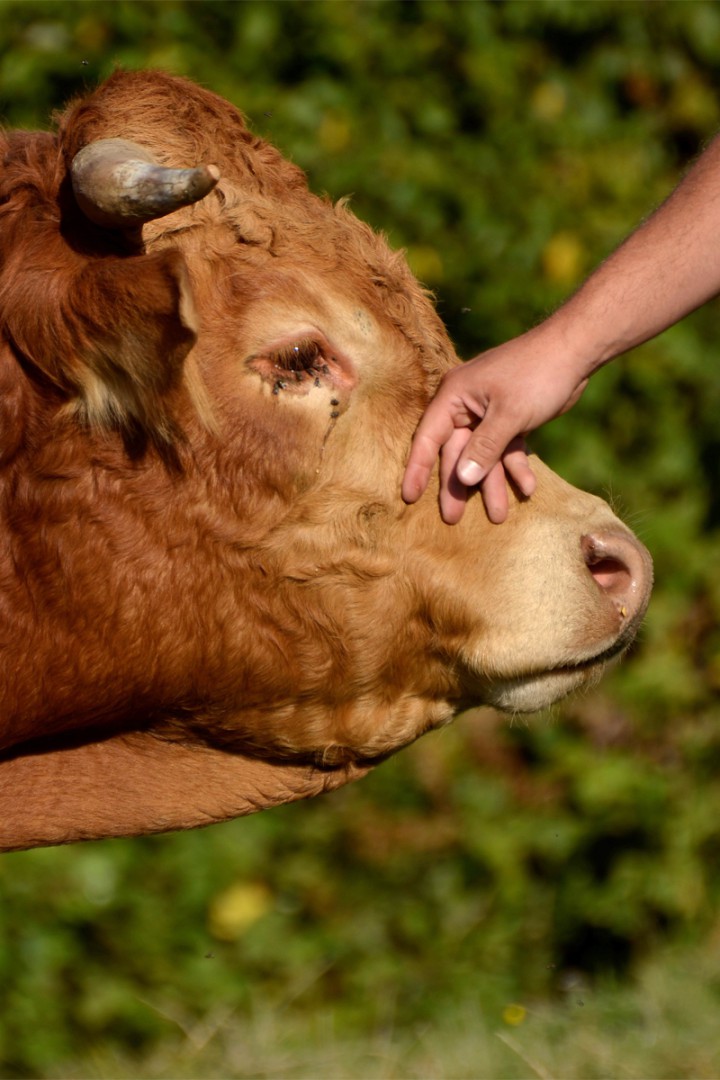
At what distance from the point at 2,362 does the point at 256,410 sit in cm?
45

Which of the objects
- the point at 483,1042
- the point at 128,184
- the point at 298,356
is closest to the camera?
Result: the point at 128,184

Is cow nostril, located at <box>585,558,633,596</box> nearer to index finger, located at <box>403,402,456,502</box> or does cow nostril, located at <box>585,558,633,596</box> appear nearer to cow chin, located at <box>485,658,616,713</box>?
cow chin, located at <box>485,658,616,713</box>

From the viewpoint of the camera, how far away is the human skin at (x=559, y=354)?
2615 millimetres

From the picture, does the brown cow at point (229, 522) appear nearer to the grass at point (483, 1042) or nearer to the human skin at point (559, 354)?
the human skin at point (559, 354)

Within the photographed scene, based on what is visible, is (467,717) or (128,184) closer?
(128,184)

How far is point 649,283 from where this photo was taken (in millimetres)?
2715

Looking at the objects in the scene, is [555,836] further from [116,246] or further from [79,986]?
[116,246]

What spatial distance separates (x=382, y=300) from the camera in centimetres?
274

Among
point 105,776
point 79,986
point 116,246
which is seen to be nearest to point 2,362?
point 116,246

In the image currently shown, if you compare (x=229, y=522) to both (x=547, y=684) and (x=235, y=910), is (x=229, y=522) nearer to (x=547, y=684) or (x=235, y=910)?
(x=547, y=684)

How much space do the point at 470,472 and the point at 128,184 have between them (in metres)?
0.79

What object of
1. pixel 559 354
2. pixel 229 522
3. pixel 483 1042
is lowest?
pixel 483 1042

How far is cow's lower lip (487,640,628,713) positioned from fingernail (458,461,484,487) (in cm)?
41

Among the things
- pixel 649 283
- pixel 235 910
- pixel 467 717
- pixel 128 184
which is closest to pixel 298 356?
pixel 128 184
